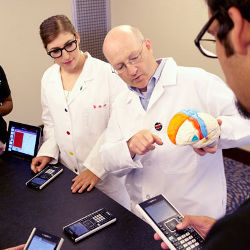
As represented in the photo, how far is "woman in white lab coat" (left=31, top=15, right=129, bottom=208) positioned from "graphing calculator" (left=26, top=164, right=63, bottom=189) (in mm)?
75

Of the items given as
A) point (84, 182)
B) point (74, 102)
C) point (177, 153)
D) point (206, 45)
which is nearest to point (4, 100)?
point (74, 102)

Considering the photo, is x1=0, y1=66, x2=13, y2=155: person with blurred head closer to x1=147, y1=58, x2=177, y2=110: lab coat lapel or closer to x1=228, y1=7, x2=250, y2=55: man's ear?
x1=147, y1=58, x2=177, y2=110: lab coat lapel

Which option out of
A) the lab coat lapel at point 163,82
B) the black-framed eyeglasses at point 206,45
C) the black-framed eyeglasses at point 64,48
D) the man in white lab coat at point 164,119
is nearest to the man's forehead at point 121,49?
the man in white lab coat at point 164,119

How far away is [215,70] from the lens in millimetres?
3736

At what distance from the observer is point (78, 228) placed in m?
1.45

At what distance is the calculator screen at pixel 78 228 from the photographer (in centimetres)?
143

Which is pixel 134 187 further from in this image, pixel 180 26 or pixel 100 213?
pixel 180 26

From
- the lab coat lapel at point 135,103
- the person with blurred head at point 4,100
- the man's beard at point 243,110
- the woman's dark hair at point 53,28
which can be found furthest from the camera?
the person with blurred head at point 4,100

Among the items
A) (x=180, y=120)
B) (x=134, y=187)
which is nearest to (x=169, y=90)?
(x=180, y=120)

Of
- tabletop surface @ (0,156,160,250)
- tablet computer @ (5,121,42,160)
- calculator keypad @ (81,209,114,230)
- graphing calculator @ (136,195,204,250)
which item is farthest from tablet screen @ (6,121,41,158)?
graphing calculator @ (136,195,204,250)

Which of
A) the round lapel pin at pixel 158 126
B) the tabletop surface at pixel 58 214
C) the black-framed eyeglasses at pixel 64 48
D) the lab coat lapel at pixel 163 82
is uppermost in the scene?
the black-framed eyeglasses at pixel 64 48

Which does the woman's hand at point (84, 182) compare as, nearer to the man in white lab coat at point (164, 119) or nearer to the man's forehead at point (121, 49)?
the man in white lab coat at point (164, 119)

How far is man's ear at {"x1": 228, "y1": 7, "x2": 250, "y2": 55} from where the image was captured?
0.63 meters

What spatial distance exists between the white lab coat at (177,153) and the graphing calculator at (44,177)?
324mm
